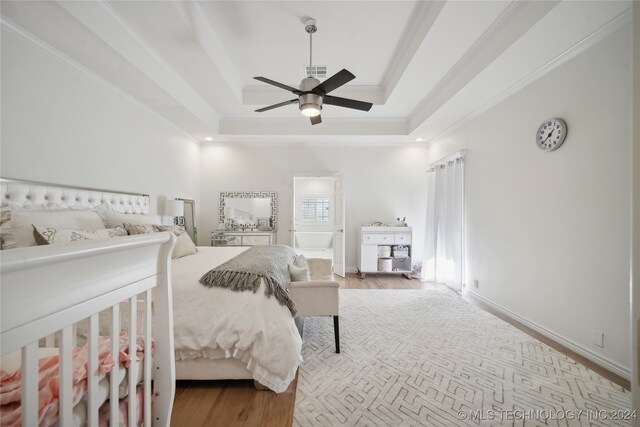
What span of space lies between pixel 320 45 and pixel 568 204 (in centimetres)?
277

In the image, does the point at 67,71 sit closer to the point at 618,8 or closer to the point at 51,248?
the point at 51,248

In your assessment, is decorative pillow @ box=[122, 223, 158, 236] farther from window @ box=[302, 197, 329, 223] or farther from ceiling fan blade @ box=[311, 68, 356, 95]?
window @ box=[302, 197, 329, 223]

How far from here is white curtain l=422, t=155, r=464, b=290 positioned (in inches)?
155

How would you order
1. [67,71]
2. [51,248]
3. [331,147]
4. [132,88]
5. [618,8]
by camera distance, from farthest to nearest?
[331,147] → [132,88] → [67,71] → [618,8] → [51,248]

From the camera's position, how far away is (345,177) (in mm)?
5270

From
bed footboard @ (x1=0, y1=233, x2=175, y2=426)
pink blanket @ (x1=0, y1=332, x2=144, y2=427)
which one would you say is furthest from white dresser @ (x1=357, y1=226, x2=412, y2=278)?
pink blanket @ (x1=0, y1=332, x2=144, y2=427)

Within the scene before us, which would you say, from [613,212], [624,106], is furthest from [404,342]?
[624,106]

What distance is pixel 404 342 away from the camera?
8.05ft

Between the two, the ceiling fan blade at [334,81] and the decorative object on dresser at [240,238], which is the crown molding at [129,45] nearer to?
the ceiling fan blade at [334,81]

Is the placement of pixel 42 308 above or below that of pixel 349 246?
above

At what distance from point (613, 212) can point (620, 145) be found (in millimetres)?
476

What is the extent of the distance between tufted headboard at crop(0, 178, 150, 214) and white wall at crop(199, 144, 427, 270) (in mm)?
2057

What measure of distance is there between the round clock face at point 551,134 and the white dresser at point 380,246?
2541 mm

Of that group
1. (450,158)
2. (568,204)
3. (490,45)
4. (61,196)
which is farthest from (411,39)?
(61,196)
